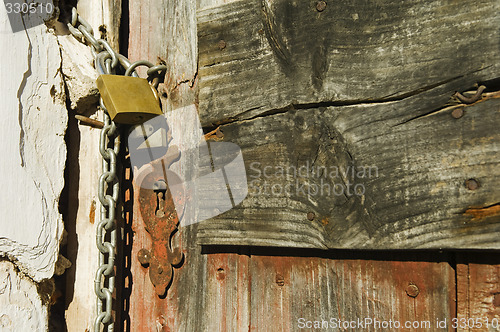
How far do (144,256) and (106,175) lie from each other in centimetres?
25

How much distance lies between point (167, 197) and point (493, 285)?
2.67 feet

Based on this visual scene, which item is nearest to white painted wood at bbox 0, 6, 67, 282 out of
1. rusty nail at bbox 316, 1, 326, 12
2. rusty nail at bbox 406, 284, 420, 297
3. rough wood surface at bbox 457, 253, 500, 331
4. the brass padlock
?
the brass padlock

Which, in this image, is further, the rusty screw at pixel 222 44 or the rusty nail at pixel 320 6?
the rusty screw at pixel 222 44

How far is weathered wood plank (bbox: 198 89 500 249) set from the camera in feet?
2.79

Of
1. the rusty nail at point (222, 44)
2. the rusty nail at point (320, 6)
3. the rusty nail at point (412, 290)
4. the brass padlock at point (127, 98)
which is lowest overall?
the rusty nail at point (412, 290)

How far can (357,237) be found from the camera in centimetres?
97

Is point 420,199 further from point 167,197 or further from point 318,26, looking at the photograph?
point 167,197

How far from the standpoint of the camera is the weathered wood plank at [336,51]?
0.87m

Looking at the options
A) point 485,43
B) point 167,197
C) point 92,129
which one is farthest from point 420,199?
point 92,129

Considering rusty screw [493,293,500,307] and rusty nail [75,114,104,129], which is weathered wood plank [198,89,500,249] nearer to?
rusty screw [493,293,500,307]

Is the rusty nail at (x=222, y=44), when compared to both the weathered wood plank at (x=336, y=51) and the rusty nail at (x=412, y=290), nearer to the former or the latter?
the weathered wood plank at (x=336, y=51)

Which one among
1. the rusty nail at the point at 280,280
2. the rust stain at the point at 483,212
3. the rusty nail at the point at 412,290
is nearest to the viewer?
the rust stain at the point at 483,212

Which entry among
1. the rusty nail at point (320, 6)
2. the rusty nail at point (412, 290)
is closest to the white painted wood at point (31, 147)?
the rusty nail at point (320, 6)

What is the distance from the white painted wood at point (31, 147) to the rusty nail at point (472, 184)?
103cm
